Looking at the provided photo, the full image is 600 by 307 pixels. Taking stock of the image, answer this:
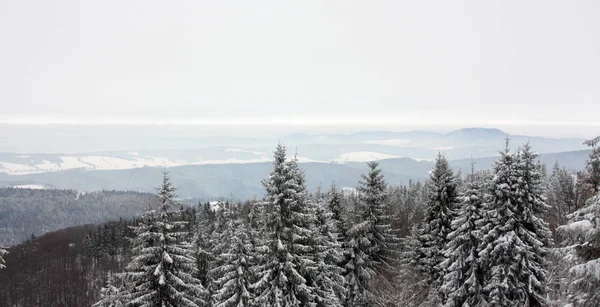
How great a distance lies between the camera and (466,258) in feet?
72.1

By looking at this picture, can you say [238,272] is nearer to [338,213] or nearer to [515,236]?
[338,213]

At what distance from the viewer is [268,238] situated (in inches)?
808

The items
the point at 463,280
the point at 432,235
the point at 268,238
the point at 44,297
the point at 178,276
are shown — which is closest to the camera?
the point at 178,276

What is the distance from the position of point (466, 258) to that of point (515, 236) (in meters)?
3.20

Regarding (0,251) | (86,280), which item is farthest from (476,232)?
(86,280)

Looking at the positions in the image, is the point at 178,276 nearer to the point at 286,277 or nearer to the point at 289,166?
the point at 286,277

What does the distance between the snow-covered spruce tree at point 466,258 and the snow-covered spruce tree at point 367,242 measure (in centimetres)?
588

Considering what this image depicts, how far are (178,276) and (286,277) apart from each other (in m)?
5.60

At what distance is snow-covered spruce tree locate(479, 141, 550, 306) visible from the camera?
→ 19.8m

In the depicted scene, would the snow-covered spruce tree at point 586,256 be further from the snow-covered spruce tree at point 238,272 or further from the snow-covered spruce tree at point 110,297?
the snow-covered spruce tree at point 110,297

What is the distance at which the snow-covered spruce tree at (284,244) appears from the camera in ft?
64.2

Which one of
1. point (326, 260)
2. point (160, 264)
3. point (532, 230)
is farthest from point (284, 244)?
point (532, 230)

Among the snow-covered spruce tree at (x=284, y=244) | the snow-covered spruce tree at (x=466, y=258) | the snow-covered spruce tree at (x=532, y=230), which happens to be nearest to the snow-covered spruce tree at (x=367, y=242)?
the snow-covered spruce tree at (x=466, y=258)

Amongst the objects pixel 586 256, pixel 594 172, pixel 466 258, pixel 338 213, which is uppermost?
pixel 594 172
